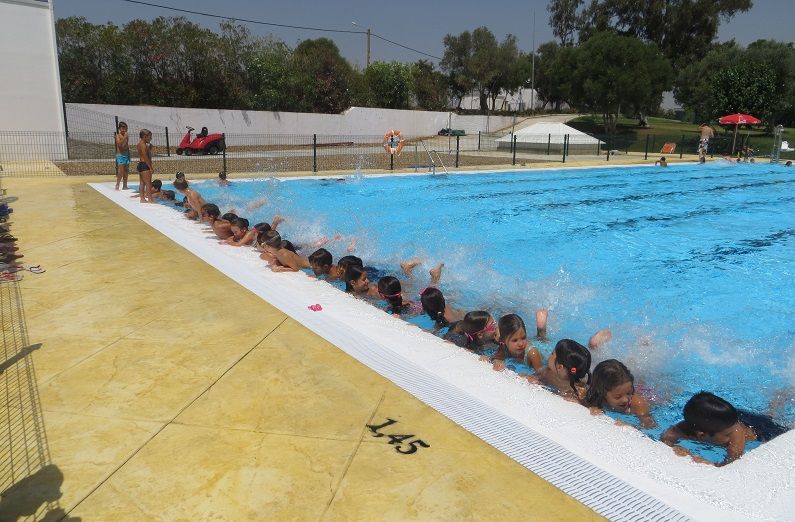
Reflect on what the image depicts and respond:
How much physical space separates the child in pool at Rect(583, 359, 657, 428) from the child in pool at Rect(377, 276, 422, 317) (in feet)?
7.38

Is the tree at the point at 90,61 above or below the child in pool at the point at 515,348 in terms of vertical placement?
above

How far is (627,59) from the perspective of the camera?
4172cm

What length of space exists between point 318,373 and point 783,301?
6.31 meters

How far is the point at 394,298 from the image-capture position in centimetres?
552

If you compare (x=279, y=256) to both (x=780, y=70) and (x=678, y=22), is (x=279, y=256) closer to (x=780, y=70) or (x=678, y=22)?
(x=780, y=70)

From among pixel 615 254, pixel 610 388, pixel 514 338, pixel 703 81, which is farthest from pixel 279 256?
pixel 703 81

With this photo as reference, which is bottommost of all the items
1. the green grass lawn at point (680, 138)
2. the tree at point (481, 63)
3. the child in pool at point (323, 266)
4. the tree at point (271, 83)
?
the child in pool at point (323, 266)

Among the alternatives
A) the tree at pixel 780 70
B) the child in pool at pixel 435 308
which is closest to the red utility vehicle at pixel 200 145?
the child in pool at pixel 435 308

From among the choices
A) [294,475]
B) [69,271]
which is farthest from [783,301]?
[69,271]

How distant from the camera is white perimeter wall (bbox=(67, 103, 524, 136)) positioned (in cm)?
2980

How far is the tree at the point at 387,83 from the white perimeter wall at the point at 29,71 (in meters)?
27.3

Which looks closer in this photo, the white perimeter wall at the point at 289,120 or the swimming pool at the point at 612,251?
the swimming pool at the point at 612,251

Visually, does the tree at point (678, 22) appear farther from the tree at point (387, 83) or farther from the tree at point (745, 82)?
the tree at point (387, 83)

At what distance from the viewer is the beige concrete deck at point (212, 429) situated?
246cm
